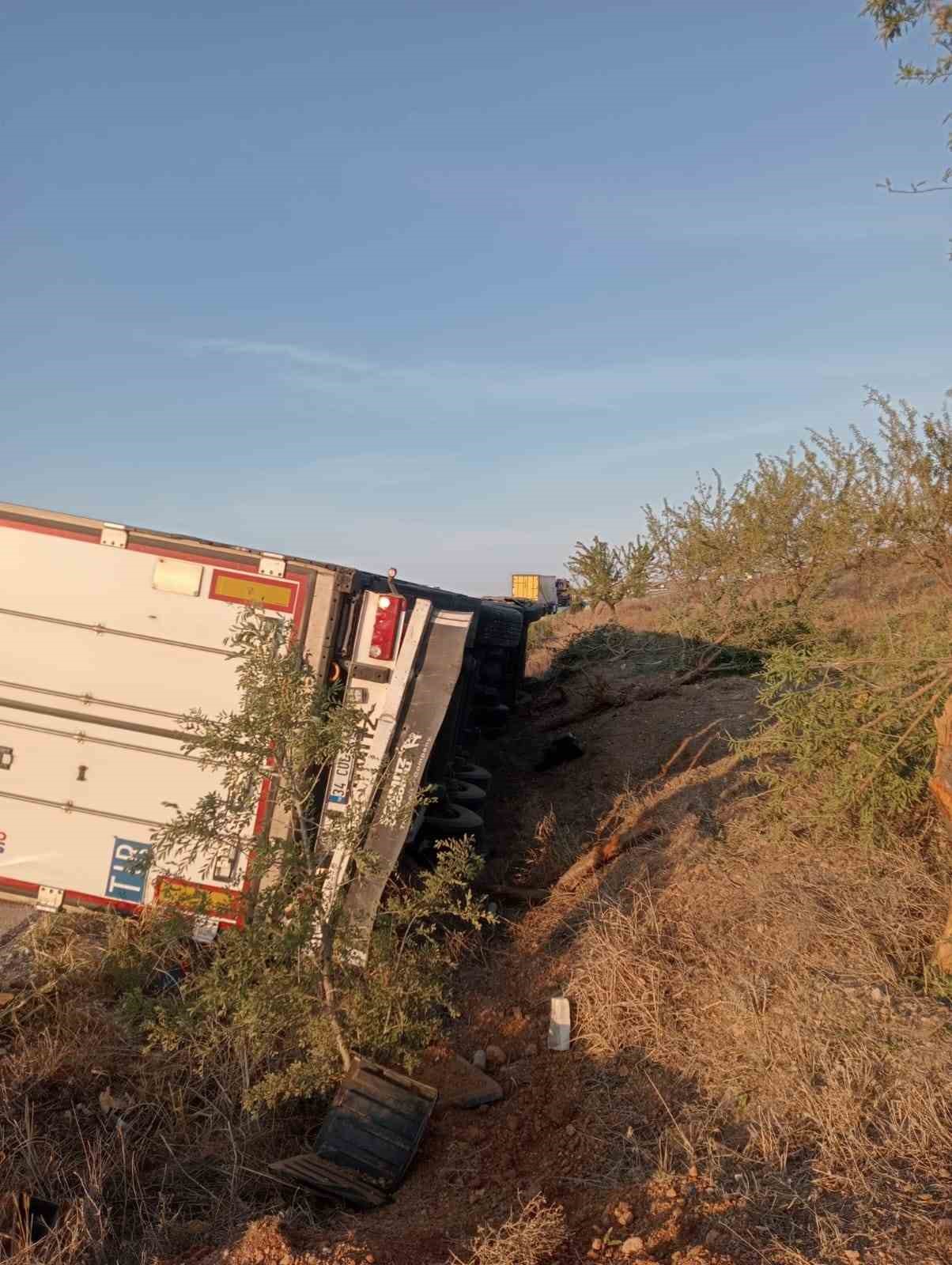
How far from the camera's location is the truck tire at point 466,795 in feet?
26.4

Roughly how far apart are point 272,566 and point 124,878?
1924mm

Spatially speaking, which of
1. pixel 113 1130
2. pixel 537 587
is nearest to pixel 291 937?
pixel 113 1130

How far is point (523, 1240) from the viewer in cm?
322

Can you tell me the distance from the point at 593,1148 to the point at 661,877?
2332 mm

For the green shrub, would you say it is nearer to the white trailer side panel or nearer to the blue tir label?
the white trailer side panel

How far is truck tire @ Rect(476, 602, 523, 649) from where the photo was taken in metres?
11.5

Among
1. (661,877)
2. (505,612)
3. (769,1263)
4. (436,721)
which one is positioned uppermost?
(505,612)

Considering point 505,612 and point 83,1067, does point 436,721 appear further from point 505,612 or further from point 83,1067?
point 505,612

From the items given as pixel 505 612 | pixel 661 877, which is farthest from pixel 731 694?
pixel 661 877

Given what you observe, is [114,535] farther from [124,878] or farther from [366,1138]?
[366,1138]

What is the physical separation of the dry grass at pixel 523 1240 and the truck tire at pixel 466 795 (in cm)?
457

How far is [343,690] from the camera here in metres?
5.45

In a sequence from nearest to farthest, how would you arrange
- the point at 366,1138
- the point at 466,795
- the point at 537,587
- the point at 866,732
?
the point at 366,1138, the point at 866,732, the point at 466,795, the point at 537,587

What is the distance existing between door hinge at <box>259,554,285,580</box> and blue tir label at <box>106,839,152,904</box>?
1.65 m
